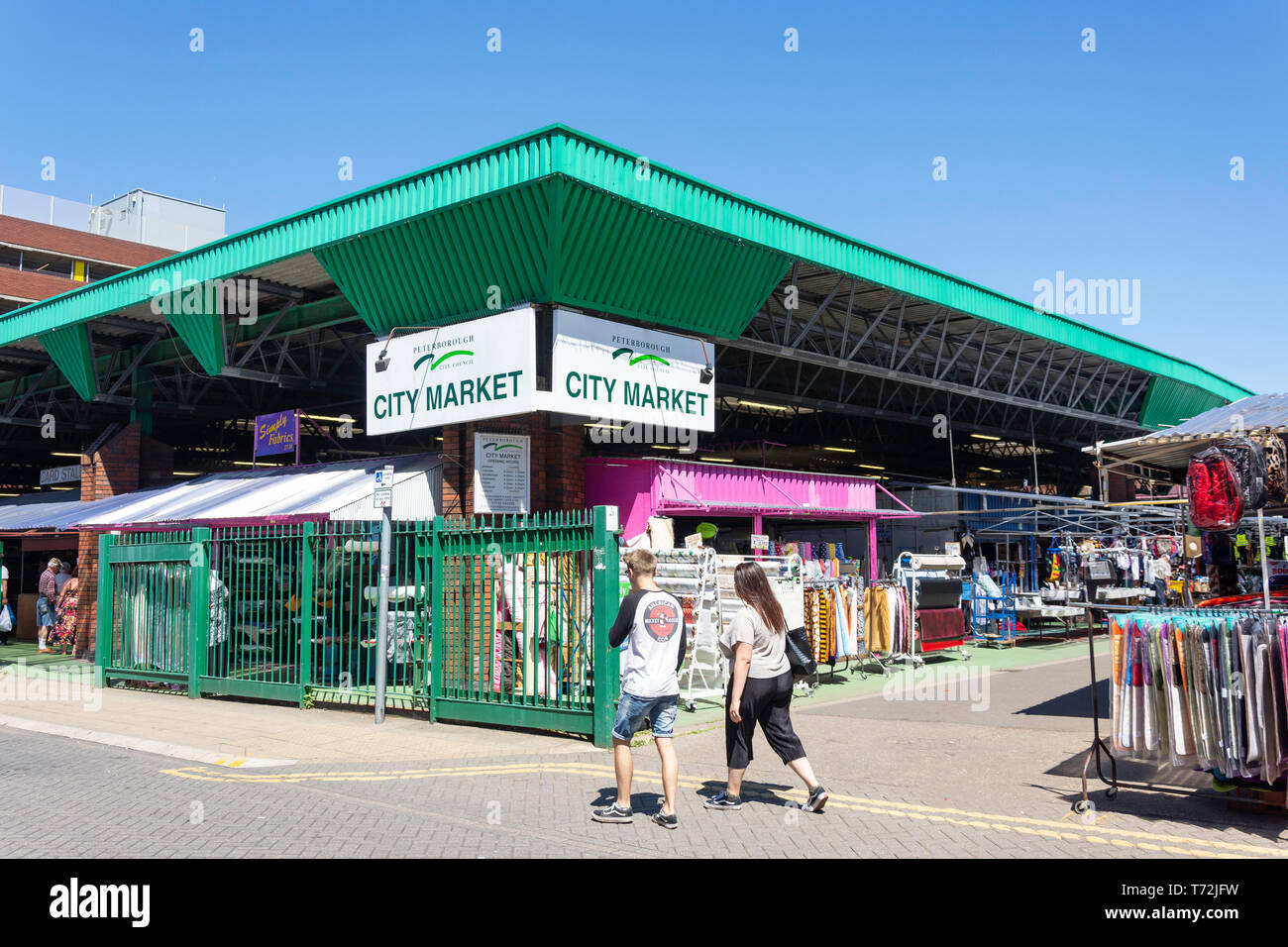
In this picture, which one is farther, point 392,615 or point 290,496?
point 290,496

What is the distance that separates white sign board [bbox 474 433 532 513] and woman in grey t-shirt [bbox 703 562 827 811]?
297 inches

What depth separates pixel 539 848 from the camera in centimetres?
621

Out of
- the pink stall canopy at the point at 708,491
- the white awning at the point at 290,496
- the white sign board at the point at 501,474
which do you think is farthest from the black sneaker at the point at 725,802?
the white awning at the point at 290,496

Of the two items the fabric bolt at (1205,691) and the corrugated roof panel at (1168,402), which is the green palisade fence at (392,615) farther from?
the corrugated roof panel at (1168,402)

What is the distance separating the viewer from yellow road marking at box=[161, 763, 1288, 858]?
629cm

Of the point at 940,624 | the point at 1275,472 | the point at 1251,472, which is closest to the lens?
the point at 1251,472

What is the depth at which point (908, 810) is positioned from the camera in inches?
289

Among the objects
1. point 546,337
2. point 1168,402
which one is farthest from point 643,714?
point 1168,402

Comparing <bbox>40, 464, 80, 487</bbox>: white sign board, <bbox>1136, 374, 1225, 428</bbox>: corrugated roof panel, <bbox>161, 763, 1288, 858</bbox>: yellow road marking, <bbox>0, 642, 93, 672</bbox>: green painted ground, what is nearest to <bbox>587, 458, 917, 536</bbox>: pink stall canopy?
<bbox>161, 763, 1288, 858</bbox>: yellow road marking

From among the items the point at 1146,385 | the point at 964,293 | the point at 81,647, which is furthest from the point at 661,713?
the point at 1146,385

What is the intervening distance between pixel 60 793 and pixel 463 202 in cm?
900

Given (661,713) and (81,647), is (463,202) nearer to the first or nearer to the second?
(661,713)

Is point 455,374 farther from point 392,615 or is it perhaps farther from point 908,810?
point 908,810

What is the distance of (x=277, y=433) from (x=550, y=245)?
8.98 meters
